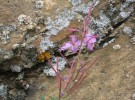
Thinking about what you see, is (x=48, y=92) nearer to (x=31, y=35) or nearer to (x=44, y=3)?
(x=31, y=35)

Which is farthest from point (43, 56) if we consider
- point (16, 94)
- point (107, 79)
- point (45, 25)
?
point (107, 79)

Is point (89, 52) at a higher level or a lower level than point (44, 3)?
lower

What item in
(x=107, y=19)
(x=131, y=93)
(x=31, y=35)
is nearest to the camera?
(x=131, y=93)

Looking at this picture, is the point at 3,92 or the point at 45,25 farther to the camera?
the point at 45,25

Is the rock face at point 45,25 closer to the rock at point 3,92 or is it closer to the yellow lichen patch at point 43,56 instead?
the yellow lichen patch at point 43,56

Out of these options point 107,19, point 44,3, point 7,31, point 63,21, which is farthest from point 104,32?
point 7,31

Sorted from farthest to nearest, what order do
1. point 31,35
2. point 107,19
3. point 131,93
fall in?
point 107,19 < point 31,35 < point 131,93

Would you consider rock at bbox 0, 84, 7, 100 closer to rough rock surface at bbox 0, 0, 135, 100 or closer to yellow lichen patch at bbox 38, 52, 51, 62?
rough rock surface at bbox 0, 0, 135, 100

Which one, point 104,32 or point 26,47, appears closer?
point 26,47

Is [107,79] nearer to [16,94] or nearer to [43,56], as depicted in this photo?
[43,56]
